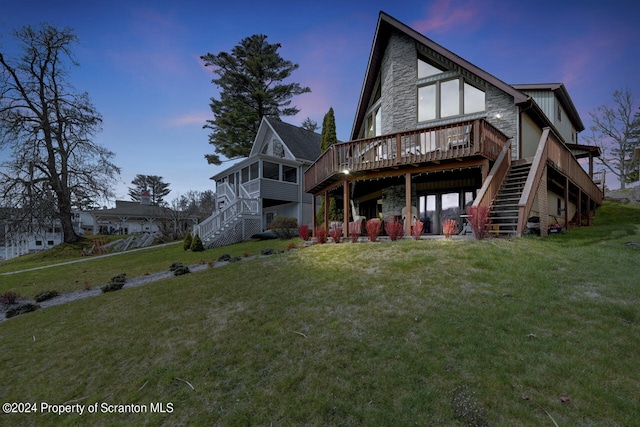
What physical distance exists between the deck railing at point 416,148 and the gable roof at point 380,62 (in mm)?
2177

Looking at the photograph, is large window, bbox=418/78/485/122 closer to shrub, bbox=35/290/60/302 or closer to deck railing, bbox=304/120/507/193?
deck railing, bbox=304/120/507/193

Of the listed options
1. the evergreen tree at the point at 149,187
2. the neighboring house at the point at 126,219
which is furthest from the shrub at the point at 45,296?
the evergreen tree at the point at 149,187

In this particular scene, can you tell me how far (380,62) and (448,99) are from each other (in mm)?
4276

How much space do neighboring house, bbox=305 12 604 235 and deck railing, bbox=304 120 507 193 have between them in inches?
1.5

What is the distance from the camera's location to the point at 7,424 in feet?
11.1

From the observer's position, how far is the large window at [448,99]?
11.7 metres

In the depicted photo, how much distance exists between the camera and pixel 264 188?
2033cm

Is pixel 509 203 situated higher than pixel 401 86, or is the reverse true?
pixel 401 86

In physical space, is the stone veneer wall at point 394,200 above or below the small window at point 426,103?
below

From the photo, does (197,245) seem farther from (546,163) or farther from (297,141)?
(546,163)

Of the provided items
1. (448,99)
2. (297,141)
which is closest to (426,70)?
(448,99)

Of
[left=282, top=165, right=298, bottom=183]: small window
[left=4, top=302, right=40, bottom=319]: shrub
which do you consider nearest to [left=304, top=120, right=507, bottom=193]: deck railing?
[left=4, top=302, right=40, bottom=319]: shrub

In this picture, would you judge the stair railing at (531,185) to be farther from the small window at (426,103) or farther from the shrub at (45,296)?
the shrub at (45,296)

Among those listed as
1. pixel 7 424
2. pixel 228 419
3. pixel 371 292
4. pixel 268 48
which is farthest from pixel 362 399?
pixel 268 48
